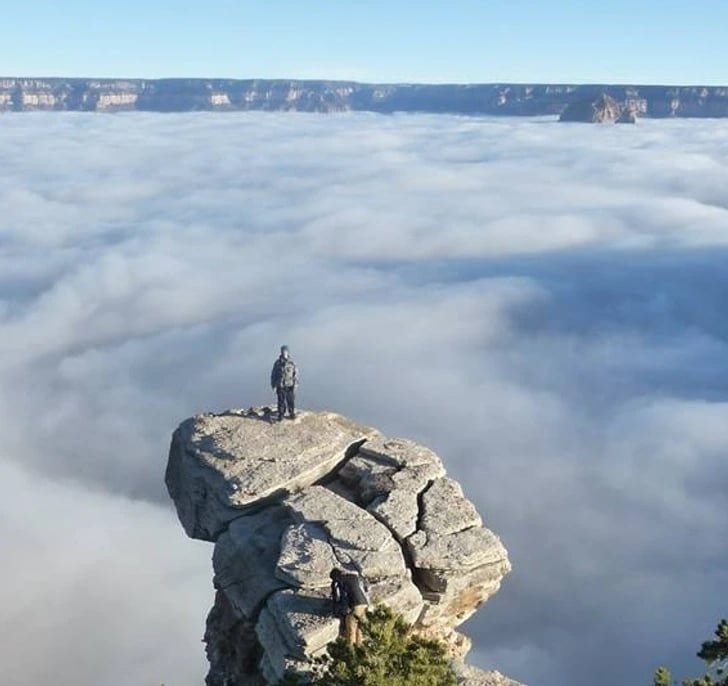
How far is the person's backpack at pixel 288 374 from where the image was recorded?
82.2 feet

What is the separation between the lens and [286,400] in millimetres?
25828

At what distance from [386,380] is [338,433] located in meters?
90.7

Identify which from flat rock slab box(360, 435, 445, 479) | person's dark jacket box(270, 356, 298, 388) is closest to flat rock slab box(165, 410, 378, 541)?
flat rock slab box(360, 435, 445, 479)

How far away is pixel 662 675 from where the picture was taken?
54.6 ft

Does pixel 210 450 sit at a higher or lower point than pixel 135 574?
higher

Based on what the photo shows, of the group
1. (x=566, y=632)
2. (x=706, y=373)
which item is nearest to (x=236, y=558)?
(x=566, y=632)

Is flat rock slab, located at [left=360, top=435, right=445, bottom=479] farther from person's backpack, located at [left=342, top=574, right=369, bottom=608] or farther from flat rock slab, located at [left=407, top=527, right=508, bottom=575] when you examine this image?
person's backpack, located at [left=342, top=574, right=369, bottom=608]

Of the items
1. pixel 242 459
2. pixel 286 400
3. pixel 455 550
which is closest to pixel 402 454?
pixel 286 400

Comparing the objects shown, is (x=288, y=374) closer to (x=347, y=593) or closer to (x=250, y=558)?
(x=250, y=558)

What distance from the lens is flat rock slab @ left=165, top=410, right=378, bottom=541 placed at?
22.8 metres

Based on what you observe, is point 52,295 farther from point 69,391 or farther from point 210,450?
point 210,450

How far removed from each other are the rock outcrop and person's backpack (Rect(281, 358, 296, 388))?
4.71 feet

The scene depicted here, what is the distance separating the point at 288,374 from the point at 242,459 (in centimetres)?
312


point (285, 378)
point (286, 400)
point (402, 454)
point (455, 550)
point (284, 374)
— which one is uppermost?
point (284, 374)
